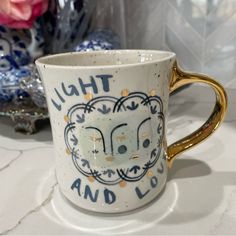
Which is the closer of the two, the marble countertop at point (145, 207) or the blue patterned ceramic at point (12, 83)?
the marble countertop at point (145, 207)

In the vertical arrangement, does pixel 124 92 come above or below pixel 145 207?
above

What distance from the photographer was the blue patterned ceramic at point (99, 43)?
1.48ft

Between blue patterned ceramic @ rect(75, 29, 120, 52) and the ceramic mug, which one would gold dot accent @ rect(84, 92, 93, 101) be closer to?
the ceramic mug

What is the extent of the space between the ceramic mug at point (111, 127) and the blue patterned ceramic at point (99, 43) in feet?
0.53

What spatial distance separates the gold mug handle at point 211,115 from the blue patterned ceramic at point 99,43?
0.18 meters

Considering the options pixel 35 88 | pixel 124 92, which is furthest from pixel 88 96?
pixel 35 88

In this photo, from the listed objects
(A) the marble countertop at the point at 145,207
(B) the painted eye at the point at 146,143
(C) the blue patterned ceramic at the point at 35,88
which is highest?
(B) the painted eye at the point at 146,143

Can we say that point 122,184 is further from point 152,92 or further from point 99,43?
point 99,43

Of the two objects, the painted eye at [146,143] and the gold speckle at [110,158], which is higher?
the painted eye at [146,143]

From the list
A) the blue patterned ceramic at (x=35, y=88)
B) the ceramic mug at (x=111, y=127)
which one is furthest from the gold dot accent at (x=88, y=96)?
the blue patterned ceramic at (x=35, y=88)

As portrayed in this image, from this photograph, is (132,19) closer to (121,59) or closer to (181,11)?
A: (181,11)

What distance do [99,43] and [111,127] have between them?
228 mm

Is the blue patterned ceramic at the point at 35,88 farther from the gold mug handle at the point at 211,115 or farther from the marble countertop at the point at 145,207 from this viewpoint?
the gold mug handle at the point at 211,115

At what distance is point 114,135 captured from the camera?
0.85 feet
